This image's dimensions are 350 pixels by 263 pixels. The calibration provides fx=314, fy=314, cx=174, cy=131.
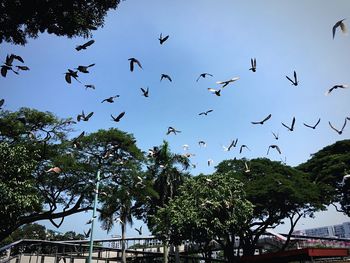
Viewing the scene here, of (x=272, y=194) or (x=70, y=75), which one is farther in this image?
(x=272, y=194)

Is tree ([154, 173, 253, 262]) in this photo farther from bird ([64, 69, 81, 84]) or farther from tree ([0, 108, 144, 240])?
bird ([64, 69, 81, 84])

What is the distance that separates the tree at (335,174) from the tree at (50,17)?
1251 inches

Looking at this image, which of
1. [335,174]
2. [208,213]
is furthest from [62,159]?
[335,174]

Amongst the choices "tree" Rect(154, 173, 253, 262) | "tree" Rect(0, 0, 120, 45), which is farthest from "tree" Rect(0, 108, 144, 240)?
"tree" Rect(0, 0, 120, 45)

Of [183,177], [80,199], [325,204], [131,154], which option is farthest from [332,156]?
[80,199]

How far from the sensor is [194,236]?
2822 cm

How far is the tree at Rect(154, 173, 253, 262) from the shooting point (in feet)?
89.6

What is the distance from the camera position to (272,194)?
33.2 m

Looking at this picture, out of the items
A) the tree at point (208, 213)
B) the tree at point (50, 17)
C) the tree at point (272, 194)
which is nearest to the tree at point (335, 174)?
the tree at point (272, 194)

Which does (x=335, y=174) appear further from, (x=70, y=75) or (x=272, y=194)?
(x=70, y=75)

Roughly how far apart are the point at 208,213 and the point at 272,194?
925cm

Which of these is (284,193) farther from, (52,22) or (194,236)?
(52,22)

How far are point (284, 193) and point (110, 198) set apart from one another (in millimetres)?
18098

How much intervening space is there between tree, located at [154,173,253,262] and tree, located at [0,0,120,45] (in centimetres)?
1786
